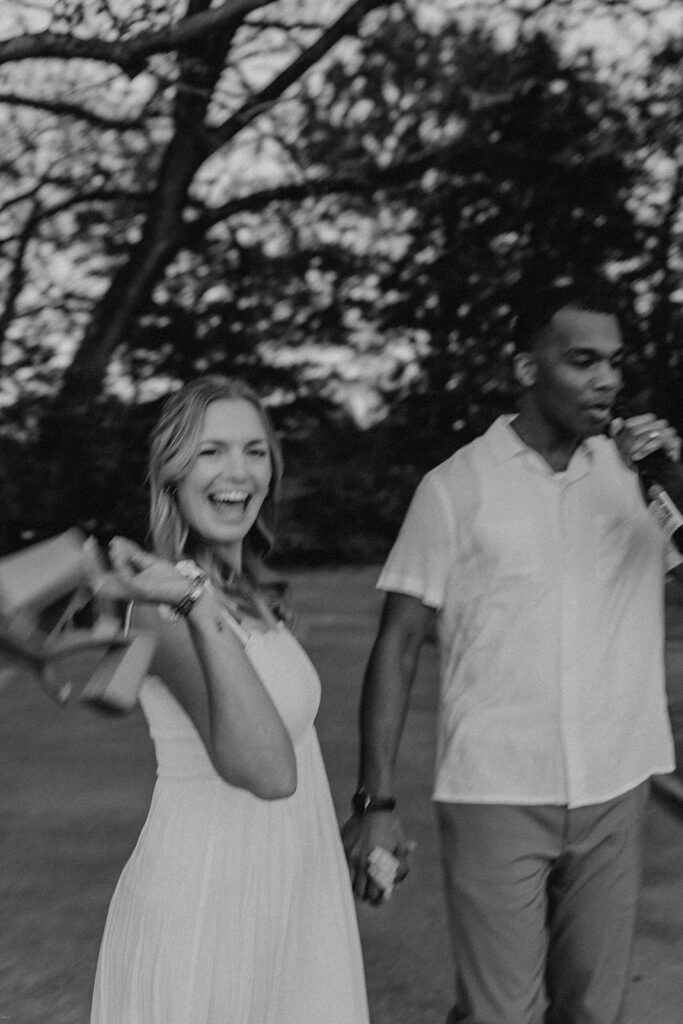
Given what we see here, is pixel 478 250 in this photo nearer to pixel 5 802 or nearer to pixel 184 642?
pixel 5 802

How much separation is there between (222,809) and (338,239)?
1097 centimetres

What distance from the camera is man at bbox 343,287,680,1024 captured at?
2.82 m

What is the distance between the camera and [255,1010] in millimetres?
2322

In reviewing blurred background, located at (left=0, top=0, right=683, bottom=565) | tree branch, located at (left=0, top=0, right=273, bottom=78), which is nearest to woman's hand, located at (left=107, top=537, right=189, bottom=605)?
tree branch, located at (left=0, top=0, right=273, bottom=78)

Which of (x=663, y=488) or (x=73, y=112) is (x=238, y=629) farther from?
(x=73, y=112)

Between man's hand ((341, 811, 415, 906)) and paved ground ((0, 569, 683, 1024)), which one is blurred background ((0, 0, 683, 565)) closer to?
paved ground ((0, 569, 683, 1024))

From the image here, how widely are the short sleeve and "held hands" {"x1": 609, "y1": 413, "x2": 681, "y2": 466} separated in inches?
15.3

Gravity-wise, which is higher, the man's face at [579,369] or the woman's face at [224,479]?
the man's face at [579,369]

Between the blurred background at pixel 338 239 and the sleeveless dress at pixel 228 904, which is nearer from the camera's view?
the sleeveless dress at pixel 228 904

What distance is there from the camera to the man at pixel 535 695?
9.25 ft

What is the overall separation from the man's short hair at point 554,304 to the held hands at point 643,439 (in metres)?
0.30

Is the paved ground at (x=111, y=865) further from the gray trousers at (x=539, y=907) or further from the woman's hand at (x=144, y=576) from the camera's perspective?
the woman's hand at (x=144, y=576)

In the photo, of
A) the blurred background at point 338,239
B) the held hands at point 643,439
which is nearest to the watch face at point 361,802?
the held hands at point 643,439

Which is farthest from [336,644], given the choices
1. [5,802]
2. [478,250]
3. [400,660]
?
[400,660]
